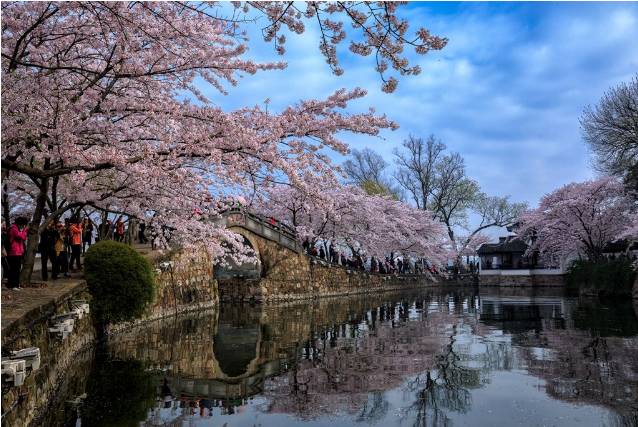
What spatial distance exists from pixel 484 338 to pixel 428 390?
5.74 metres

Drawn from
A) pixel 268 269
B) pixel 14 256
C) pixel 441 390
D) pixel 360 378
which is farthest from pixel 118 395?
pixel 268 269

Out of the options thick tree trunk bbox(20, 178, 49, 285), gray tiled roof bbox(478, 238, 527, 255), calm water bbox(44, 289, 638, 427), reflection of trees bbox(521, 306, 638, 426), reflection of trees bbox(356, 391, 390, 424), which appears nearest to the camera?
reflection of trees bbox(356, 391, 390, 424)

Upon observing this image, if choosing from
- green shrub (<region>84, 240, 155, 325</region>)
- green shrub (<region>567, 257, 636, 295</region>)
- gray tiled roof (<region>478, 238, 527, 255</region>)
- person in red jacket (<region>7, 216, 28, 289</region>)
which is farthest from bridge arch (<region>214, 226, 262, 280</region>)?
gray tiled roof (<region>478, 238, 527, 255</region>)

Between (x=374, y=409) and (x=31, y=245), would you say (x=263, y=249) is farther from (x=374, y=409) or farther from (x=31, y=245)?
(x=374, y=409)

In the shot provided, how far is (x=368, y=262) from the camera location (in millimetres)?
44406

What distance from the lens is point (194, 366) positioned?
955 cm

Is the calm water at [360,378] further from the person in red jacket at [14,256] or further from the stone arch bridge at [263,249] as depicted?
the stone arch bridge at [263,249]

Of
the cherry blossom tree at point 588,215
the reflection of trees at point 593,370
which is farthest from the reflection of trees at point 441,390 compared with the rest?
the cherry blossom tree at point 588,215

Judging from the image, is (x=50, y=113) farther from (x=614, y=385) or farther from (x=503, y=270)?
(x=503, y=270)

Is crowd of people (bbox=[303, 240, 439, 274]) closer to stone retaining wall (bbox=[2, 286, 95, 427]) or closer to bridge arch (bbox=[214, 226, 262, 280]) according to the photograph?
bridge arch (bbox=[214, 226, 262, 280])


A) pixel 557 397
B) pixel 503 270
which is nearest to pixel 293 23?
pixel 557 397

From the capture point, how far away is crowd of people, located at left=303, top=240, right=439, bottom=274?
3434cm

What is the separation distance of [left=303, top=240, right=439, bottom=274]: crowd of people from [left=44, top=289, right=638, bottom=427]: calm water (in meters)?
17.8

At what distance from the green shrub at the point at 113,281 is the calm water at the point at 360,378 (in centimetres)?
80
